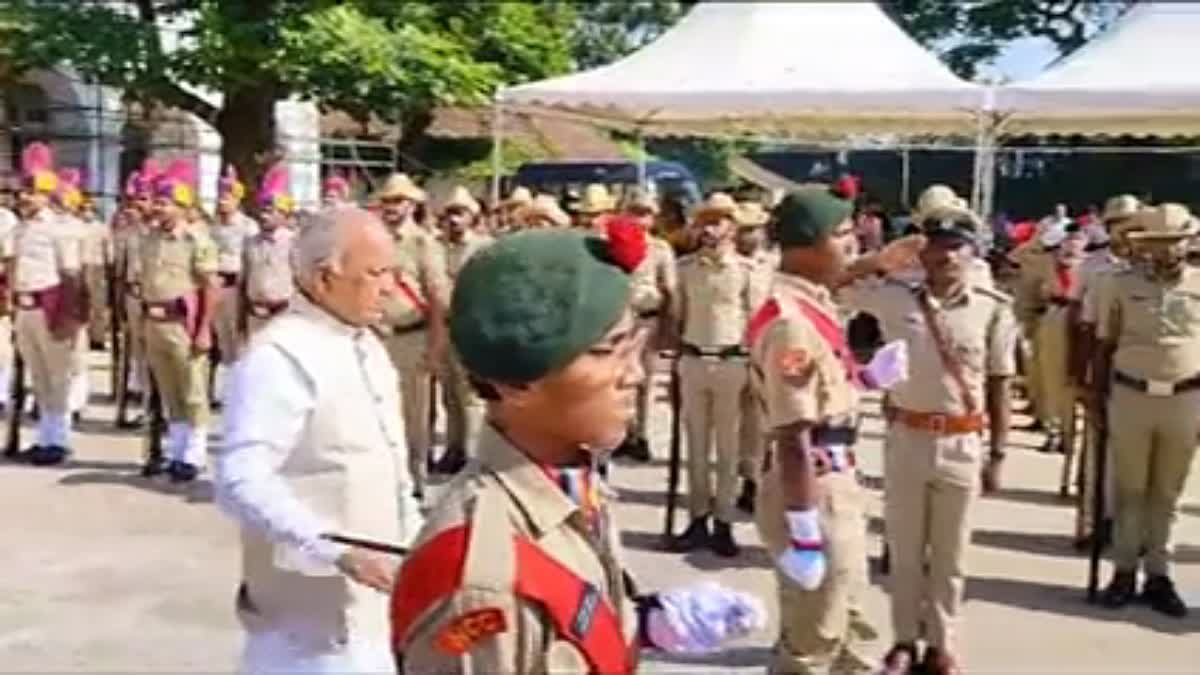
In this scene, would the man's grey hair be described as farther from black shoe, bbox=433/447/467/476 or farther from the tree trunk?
the tree trunk

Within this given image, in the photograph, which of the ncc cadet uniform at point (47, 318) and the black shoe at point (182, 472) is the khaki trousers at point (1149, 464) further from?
the ncc cadet uniform at point (47, 318)

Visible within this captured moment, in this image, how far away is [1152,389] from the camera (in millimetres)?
8164

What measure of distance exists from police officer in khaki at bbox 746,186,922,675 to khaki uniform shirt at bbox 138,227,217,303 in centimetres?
599

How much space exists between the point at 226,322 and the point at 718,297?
213 inches

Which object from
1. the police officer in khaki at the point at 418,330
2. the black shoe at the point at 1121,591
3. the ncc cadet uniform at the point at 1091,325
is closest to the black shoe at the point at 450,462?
the police officer in khaki at the point at 418,330

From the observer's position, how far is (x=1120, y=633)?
8.02 meters

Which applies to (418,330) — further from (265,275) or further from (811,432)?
(811,432)

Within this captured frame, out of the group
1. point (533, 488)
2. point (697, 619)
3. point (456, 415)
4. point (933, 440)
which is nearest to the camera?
point (533, 488)

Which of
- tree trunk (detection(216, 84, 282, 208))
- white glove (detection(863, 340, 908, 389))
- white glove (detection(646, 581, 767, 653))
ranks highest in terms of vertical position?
tree trunk (detection(216, 84, 282, 208))

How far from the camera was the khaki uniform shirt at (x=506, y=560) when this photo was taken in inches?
92.6

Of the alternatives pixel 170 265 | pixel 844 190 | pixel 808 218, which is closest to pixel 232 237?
pixel 170 265

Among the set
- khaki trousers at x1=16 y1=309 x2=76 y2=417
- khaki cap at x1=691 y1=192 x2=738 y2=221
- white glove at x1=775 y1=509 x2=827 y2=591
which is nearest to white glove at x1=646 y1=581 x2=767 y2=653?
white glove at x1=775 y1=509 x2=827 y2=591

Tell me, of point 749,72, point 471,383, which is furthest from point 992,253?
point 471,383

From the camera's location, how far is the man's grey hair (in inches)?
165
